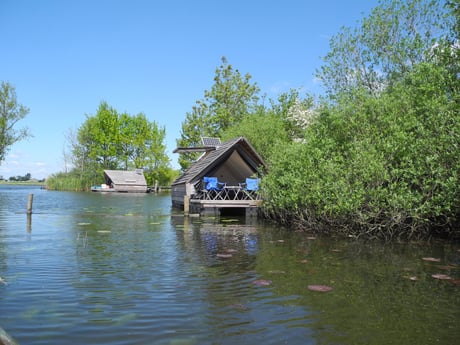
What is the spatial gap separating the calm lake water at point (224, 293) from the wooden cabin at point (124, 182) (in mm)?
51126

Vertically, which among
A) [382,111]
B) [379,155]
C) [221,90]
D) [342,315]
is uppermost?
[221,90]

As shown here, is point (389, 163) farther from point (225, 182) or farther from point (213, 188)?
point (225, 182)

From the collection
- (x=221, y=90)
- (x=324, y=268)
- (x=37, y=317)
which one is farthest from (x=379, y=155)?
(x=221, y=90)

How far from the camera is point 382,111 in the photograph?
14.2 metres

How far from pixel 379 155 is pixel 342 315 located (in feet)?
28.8

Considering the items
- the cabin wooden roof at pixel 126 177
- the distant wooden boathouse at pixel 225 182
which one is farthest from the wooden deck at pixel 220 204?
the cabin wooden roof at pixel 126 177

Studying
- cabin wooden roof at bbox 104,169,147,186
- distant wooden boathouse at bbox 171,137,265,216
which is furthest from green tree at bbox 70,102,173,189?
distant wooden boathouse at bbox 171,137,265,216

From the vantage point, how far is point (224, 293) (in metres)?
6.30

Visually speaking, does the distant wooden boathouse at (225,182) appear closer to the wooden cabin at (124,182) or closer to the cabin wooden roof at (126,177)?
the wooden cabin at (124,182)

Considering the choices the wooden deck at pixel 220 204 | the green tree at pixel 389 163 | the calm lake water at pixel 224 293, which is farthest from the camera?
the wooden deck at pixel 220 204

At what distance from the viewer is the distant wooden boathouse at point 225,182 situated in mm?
22531

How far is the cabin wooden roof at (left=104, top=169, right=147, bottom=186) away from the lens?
61688mm

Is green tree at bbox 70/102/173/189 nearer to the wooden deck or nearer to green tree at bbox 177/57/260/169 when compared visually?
green tree at bbox 177/57/260/169

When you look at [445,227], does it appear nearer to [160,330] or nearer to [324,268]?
[324,268]
